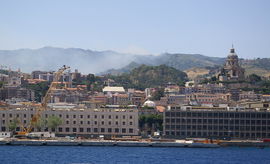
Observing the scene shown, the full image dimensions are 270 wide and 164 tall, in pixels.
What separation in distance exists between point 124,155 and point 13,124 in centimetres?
4297

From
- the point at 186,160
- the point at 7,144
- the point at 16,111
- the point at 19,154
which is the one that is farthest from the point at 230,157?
the point at 16,111

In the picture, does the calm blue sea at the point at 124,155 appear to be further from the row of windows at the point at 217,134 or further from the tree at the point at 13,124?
the tree at the point at 13,124

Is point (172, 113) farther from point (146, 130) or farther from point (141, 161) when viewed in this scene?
point (141, 161)

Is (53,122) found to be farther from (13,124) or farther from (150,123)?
(150,123)

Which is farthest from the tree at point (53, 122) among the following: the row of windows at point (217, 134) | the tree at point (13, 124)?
the row of windows at point (217, 134)

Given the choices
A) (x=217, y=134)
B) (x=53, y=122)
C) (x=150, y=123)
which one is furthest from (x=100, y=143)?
(x=150, y=123)

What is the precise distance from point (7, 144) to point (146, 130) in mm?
44252

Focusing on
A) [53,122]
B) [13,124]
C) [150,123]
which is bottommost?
[150,123]

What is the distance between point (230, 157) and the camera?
12000 centimetres

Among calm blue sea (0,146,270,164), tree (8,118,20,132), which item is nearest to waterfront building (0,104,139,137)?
tree (8,118,20,132)

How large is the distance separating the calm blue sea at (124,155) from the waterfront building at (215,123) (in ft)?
51.5

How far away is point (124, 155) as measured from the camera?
117 metres

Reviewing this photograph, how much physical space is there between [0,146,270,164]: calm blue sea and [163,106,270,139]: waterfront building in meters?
15.7

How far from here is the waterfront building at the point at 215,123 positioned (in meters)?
158
